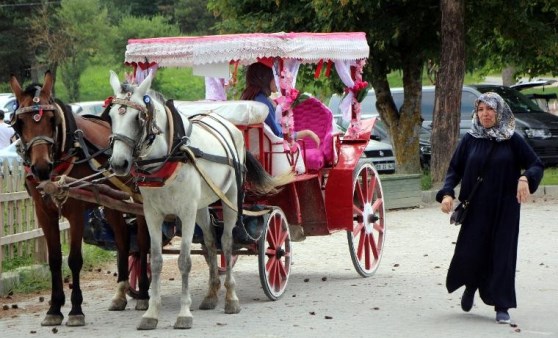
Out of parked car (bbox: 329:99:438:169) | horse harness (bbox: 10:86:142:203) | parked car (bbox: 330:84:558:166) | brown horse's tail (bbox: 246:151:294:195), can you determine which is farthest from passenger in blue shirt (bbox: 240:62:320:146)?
parked car (bbox: 330:84:558:166)

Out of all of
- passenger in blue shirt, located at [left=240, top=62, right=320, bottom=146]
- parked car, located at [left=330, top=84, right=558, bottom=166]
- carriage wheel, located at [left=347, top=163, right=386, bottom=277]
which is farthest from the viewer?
parked car, located at [left=330, top=84, right=558, bottom=166]

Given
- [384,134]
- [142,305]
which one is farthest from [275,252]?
[384,134]

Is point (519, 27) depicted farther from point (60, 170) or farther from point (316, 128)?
point (60, 170)

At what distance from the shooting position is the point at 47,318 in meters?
9.74

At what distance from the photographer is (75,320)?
9.71 metres

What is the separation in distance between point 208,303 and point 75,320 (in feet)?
4.59

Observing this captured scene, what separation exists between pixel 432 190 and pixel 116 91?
1250cm

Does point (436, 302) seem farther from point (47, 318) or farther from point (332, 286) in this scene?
point (47, 318)

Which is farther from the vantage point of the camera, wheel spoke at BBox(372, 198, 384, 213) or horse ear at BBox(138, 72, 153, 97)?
wheel spoke at BBox(372, 198, 384, 213)

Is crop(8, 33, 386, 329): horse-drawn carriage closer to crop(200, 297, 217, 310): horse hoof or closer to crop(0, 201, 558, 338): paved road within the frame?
crop(200, 297, 217, 310): horse hoof

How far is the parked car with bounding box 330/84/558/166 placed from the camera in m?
25.8

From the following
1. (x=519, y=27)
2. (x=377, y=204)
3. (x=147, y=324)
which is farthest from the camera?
(x=519, y=27)

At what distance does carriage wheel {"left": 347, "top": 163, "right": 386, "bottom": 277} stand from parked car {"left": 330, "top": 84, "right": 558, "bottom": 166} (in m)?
12.4

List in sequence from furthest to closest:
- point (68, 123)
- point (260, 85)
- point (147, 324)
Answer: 1. point (260, 85)
2. point (68, 123)
3. point (147, 324)
